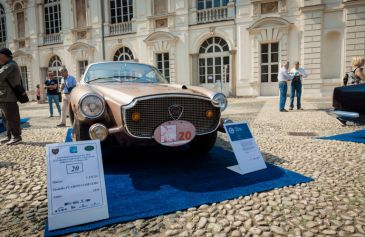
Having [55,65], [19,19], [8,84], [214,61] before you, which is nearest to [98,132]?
[8,84]

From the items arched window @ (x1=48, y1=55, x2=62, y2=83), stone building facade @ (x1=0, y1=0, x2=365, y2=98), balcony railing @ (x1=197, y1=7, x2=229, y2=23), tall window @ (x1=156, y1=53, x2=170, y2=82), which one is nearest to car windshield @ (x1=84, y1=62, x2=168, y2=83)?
stone building facade @ (x1=0, y1=0, x2=365, y2=98)

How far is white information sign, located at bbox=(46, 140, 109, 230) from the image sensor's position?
2.41m

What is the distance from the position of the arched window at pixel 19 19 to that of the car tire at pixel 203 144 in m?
24.3

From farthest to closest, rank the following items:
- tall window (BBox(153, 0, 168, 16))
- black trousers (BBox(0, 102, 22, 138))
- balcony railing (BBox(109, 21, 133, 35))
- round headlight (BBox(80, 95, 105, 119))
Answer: balcony railing (BBox(109, 21, 133, 35)) → tall window (BBox(153, 0, 168, 16)) → black trousers (BBox(0, 102, 22, 138)) → round headlight (BBox(80, 95, 105, 119))

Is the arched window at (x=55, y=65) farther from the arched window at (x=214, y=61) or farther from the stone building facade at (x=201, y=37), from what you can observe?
the arched window at (x=214, y=61)

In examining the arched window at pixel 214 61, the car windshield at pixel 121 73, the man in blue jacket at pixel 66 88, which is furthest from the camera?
the arched window at pixel 214 61

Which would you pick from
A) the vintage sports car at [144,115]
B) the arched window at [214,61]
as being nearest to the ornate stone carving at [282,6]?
the arched window at [214,61]

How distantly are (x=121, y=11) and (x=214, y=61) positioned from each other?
7503mm

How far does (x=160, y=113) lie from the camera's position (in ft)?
11.3

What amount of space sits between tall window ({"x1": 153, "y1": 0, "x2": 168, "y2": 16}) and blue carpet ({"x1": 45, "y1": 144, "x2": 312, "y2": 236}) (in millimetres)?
15794

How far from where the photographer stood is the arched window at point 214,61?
58.0ft

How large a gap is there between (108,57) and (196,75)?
6.53m

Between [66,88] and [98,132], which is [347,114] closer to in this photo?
[98,132]

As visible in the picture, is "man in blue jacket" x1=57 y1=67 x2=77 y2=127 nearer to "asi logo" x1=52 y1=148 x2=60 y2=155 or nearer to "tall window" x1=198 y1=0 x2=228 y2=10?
"asi logo" x1=52 y1=148 x2=60 y2=155
